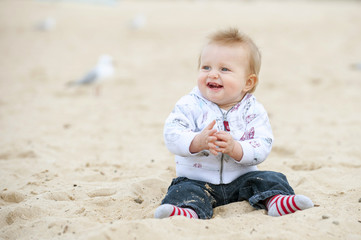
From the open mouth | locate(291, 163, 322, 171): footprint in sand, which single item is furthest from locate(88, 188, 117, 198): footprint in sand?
locate(291, 163, 322, 171): footprint in sand

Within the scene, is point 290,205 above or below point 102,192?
above

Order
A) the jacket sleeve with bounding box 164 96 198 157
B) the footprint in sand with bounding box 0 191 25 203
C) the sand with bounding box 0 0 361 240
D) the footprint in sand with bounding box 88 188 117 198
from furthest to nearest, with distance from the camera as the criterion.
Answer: the footprint in sand with bounding box 88 188 117 198 < the footprint in sand with bounding box 0 191 25 203 < the jacket sleeve with bounding box 164 96 198 157 < the sand with bounding box 0 0 361 240

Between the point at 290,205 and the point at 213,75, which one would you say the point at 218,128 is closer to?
the point at 213,75

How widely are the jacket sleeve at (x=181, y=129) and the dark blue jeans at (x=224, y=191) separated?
0.68ft

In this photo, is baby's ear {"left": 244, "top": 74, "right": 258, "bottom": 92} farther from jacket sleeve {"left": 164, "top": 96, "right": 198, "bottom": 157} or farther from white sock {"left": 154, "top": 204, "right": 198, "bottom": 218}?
white sock {"left": 154, "top": 204, "right": 198, "bottom": 218}

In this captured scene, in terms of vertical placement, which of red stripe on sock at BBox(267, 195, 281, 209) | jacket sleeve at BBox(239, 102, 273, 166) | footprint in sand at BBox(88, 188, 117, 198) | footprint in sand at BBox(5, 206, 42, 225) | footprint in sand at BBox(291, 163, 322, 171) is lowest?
footprint in sand at BBox(291, 163, 322, 171)

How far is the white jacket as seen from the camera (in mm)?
2346

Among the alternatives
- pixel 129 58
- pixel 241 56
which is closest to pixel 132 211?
pixel 241 56

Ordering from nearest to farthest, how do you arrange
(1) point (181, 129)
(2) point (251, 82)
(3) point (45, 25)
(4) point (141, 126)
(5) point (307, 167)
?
(1) point (181, 129)
(2) point (251, 82)
(5) point (307, 167)
(4) point (141, 126)
(3) point (45, 25)

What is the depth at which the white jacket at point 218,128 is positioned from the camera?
7.70ft

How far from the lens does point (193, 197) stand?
2.22 m

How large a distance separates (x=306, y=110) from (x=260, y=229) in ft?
11.0

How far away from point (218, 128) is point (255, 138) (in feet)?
0.74

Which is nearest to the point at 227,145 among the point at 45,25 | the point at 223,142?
the point at 223,142
